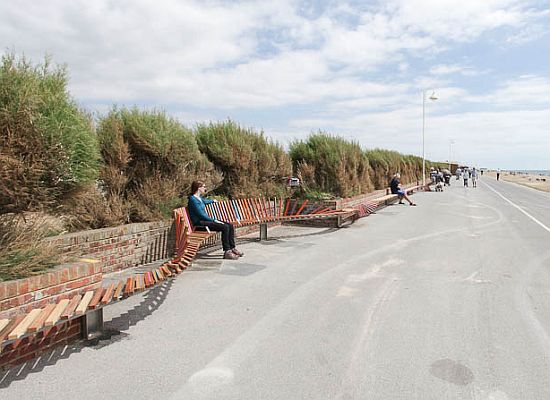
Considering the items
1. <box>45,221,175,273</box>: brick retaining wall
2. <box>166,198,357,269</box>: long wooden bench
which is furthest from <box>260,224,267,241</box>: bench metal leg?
<box>45,221,175,273</box>: brick retaining wall

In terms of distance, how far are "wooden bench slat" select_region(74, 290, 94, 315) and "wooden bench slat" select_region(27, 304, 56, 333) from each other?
0.20 metres

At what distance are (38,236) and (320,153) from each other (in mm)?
11243

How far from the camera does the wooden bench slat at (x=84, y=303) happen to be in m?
3.38

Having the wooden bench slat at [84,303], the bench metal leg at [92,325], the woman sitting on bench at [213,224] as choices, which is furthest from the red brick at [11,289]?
the woman sitting on bench at [213,224]

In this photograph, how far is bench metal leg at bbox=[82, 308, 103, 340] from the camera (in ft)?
12.3

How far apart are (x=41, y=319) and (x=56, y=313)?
0.14 metres

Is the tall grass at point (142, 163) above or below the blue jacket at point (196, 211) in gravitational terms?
above

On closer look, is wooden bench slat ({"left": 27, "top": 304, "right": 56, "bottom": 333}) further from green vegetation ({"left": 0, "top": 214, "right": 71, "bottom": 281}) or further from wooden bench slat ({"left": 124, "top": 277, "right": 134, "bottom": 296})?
wooden bench slat ({"left": 124, "top": 277, "right": 134, "bottom": 296})

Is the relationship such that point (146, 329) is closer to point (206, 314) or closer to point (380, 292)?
point (206, 314)

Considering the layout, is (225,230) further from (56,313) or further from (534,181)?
(534,181)

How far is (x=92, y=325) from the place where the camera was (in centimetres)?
382

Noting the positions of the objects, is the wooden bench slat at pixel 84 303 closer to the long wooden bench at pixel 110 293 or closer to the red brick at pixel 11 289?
the long wooden bench at pixel 110 293

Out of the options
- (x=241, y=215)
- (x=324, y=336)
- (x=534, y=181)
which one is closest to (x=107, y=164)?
(x=241, y=215)

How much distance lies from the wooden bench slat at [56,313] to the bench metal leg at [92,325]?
26cm
